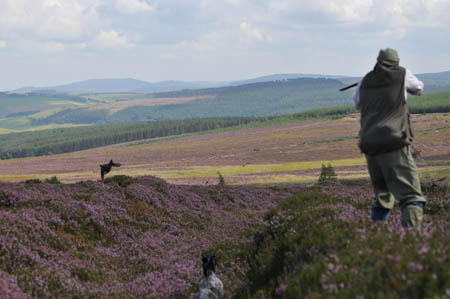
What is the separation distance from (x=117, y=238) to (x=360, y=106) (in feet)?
31.3

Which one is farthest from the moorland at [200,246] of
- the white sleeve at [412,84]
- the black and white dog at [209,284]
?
the white sleeve at [412,84]

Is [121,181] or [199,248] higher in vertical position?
[121,181]

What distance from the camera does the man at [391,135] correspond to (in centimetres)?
621

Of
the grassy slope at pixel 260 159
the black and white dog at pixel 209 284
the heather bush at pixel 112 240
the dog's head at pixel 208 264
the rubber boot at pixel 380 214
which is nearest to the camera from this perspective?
the rubber boot at pixel 380 214

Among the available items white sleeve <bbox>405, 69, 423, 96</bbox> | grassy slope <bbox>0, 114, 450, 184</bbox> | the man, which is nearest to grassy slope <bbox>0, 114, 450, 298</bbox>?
the man

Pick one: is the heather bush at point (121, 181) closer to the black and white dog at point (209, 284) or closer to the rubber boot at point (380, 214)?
the black and white dog at point (209, 284)

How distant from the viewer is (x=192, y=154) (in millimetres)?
141000

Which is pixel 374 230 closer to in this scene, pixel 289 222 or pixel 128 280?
pixel 289 222

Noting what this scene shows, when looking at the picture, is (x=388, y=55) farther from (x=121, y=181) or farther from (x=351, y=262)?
(x=121, y=181)

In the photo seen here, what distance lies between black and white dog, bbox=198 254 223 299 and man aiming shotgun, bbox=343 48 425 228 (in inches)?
118

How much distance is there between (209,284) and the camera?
755 cm

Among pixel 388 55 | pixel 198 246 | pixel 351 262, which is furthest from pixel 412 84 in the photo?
pixel 198 246

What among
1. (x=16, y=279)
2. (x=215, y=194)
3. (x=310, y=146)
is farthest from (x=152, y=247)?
(x=310, y=146)

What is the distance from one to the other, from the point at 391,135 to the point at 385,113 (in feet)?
1.25
